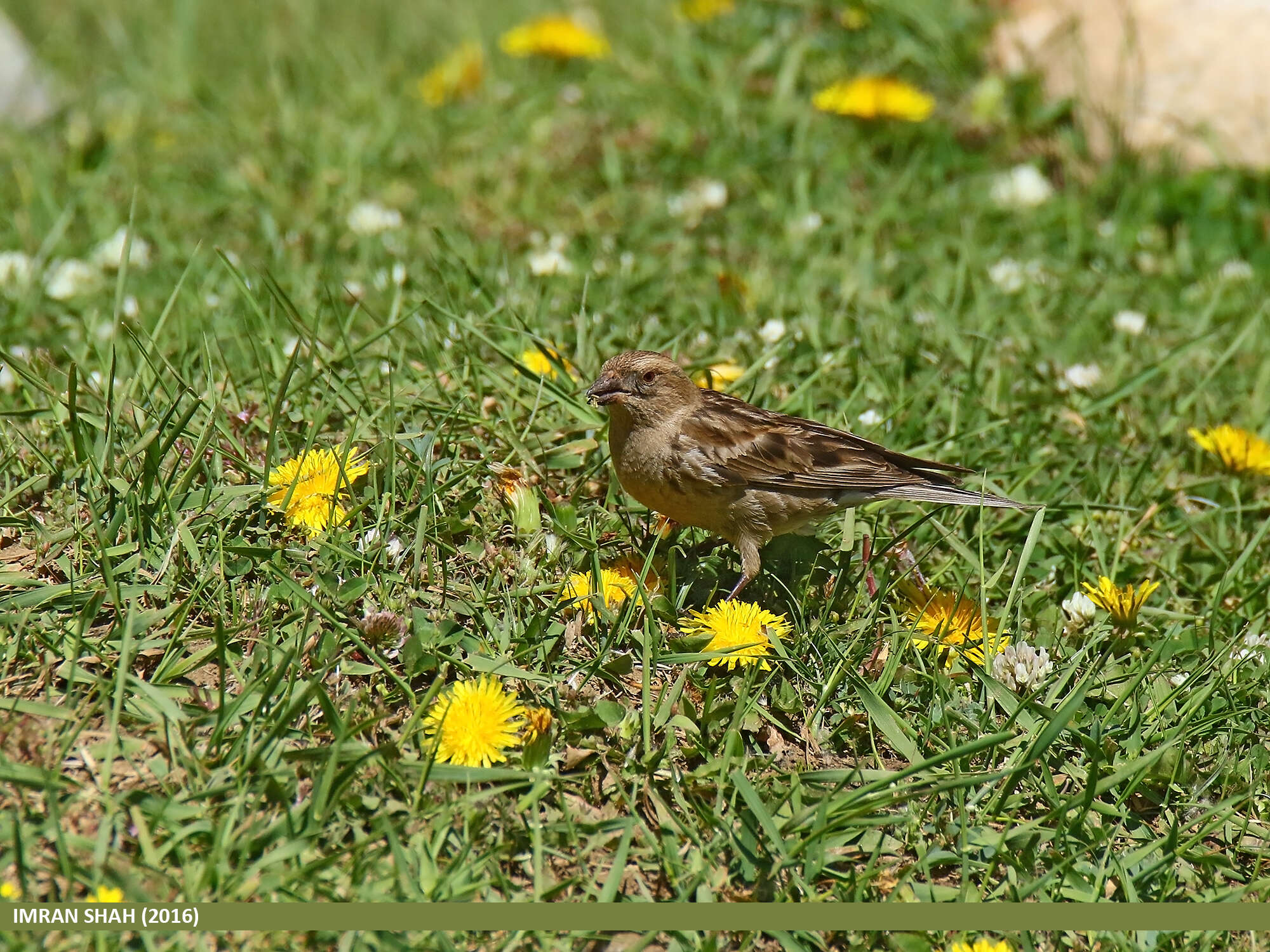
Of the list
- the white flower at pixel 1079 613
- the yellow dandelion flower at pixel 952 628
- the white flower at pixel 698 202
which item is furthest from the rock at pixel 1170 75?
the yellow dandelion flower at pixel 952 628

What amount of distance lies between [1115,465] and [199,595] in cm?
335

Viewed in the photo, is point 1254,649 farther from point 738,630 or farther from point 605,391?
point 605,391

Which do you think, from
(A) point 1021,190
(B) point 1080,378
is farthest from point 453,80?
(B) point 1080,378

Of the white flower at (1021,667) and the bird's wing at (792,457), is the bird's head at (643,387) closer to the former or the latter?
the bird's wing at (792,457)

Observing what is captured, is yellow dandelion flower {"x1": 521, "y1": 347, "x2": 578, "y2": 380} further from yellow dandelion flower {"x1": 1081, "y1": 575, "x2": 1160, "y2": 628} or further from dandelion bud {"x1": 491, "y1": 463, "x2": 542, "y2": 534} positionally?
yellow dandelion flower {"x1": 1081, "y1": 575, "x2": 1160, "y2": 628}

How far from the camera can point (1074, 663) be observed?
12.5 feet

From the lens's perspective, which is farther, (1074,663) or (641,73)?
(641,73)

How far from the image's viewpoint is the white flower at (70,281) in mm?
5688

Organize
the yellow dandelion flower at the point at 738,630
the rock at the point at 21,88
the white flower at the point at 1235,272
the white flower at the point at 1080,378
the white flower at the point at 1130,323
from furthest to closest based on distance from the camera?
the rock at the point at 21,88 < the white flower at the point at 1235,272 < the white flower at the point at 1130,323 < the white flower at the point at 1080,378 < the yellow dandelion flower at the point at 738,630

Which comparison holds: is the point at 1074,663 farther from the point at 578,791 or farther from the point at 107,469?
the point at 107,469

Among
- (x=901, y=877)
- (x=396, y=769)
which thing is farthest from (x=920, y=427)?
(x=396, y=769)

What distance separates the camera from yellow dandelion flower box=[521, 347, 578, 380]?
4707 mm

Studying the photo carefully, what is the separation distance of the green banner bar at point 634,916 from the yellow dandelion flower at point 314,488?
1.28 m

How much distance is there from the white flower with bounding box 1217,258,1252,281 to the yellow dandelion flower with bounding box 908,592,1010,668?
3.32 metres
